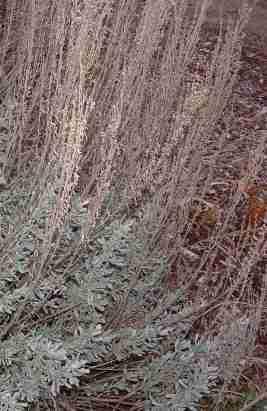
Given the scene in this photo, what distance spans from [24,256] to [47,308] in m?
0.31

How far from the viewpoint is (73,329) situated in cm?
206

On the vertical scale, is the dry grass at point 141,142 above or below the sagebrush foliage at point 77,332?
above

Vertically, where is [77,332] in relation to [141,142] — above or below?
below

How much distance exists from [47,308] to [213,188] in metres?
1.59

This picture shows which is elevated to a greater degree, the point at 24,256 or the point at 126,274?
the point at 24,256

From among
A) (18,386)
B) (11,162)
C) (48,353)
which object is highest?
(11,162)

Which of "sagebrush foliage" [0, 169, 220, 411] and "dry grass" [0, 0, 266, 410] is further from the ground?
"dry grass" [0, 0, 266, 410]

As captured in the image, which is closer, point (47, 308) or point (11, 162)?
point (47, 308)

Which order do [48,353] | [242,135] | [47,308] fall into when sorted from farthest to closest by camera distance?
[242,135] → [47,308] → [48,353]

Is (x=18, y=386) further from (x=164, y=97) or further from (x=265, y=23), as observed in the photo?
(x=265, y=23)

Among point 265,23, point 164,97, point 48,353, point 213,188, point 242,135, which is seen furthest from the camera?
point 265,23

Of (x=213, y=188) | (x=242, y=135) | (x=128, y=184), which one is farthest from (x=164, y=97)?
(x=242, y=135)

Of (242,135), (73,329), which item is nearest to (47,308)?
(73,329)

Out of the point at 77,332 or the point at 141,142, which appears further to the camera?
the point at 141,142
